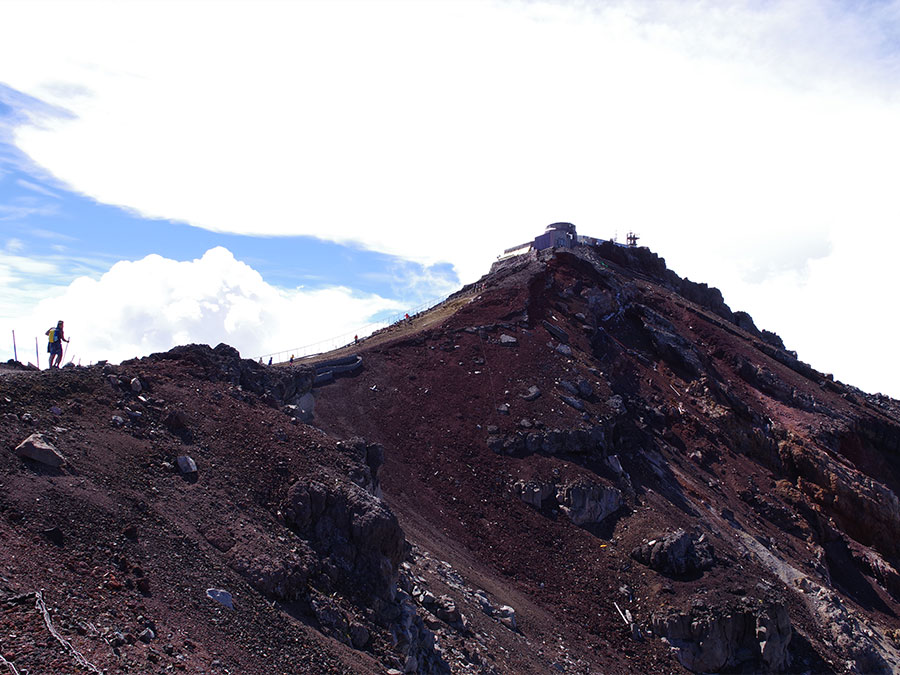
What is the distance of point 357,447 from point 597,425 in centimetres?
1442

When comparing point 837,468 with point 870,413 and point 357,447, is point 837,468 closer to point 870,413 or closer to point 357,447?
point 870,413

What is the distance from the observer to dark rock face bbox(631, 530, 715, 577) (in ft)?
75.4

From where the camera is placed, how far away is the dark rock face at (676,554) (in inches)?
905

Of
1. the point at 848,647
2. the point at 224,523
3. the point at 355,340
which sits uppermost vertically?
the point at 355,340

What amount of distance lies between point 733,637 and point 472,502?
995cm

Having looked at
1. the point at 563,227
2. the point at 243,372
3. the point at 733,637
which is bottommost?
the point at 733,637

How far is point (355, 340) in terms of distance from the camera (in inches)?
1523

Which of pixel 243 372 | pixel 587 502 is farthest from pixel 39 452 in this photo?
pixel 587 502

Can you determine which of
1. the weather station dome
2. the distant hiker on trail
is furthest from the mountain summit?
the weather station dome

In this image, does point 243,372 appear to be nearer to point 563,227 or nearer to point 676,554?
point 676,554

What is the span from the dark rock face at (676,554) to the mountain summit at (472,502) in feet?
0.24

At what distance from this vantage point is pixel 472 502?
25.3 metres

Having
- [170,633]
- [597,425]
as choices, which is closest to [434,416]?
[597,425]

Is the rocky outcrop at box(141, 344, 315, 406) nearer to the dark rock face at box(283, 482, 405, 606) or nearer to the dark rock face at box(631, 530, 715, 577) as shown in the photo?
the dark rock face at box(283, 482, 405, 606)
